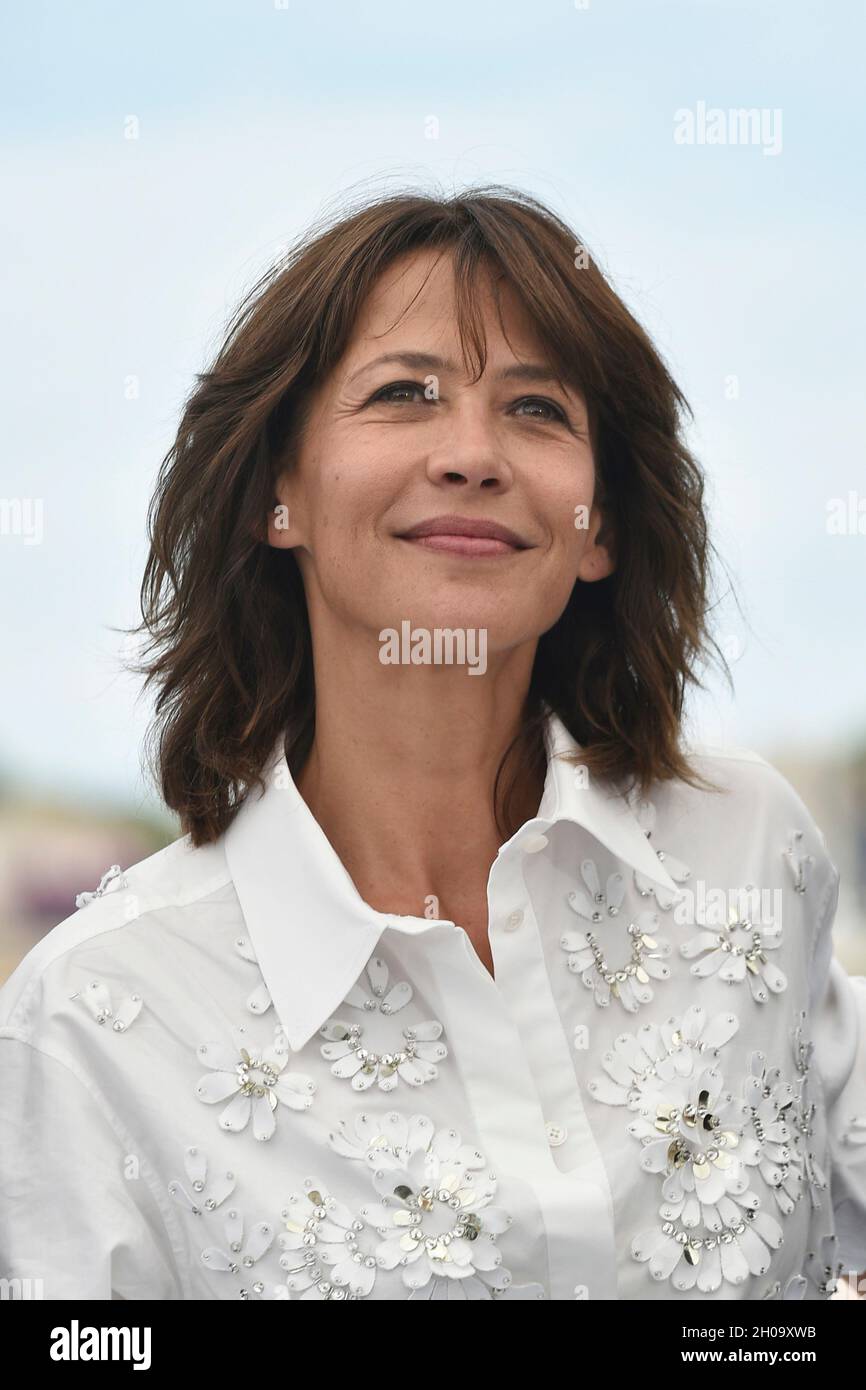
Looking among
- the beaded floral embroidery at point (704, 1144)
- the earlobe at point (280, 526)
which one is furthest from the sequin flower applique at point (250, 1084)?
the earlobe at point (280, 526)

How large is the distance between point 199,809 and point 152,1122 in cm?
42

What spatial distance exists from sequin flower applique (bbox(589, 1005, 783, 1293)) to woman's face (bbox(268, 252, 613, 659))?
1.77ft

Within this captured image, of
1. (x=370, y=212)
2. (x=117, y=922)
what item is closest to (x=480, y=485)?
(x=370, y=212)

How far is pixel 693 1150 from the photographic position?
185 cm

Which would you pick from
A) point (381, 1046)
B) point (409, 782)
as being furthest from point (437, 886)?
point (381, 1046)

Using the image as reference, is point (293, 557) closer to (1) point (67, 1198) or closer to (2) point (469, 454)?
(2) point (469, 454)

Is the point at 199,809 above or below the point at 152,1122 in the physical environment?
above

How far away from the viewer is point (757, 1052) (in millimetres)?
1943

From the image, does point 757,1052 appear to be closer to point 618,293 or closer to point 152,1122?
point 152,1122

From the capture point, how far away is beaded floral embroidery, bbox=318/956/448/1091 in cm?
178

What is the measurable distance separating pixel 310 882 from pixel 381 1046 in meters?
0.22

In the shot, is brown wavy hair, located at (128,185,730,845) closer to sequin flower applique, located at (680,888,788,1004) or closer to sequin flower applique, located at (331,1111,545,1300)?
sequin flower applique, located at (680,888,788,1004)

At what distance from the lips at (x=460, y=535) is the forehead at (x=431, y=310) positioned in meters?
0.22

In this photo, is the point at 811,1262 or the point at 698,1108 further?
the point at 811,1262
